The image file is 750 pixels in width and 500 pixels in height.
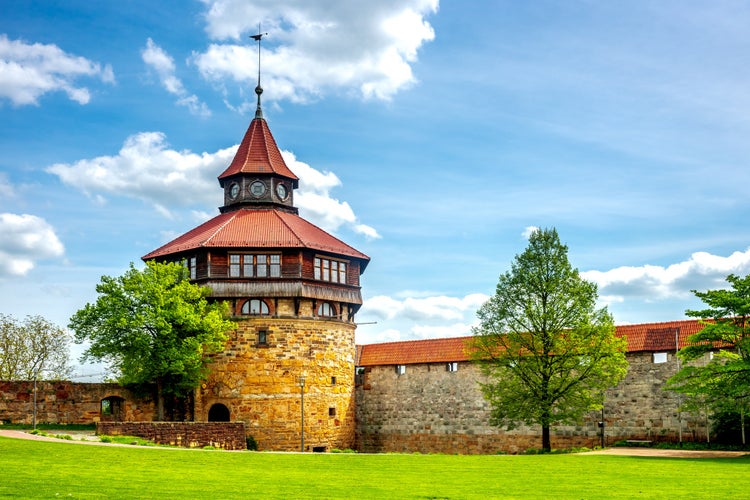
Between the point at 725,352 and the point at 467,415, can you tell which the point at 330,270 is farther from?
the point at 725,352

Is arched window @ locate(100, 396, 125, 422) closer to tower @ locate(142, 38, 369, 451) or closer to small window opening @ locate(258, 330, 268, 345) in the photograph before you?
tower @ locate(142, 38, 369, 451)

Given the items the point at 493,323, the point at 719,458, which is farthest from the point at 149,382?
the point at 719,458

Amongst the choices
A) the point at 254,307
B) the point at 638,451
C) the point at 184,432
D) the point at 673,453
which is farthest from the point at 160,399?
the point at 673,453

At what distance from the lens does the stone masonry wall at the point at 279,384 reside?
44.0m

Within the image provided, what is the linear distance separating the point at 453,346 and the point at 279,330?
32.7 ft

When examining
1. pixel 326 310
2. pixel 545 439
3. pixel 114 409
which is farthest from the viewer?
pixel 326 310

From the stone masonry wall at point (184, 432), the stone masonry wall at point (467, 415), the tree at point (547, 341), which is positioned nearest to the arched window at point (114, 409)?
the stone masonry wall at point (184, 432)

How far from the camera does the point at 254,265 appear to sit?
45344mm

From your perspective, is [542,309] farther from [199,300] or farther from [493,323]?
[199,300]

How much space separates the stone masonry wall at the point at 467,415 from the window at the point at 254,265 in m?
9.55

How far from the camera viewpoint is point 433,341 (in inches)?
1919

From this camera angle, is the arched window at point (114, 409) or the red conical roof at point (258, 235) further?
the red conical roof at point (258, 235)

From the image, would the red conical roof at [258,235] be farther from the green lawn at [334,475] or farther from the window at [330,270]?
the green lawn at [334,475]

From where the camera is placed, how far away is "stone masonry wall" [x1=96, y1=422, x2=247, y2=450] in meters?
33.6
